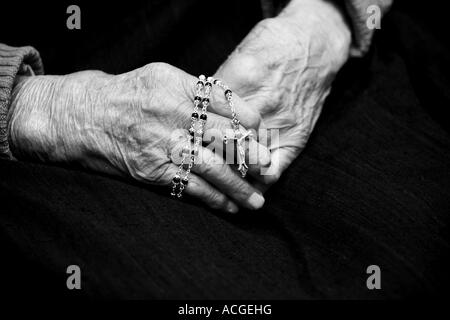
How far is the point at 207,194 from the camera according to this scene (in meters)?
0.82

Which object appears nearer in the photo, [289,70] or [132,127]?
[132,127]

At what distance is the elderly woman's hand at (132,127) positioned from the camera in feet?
2.66

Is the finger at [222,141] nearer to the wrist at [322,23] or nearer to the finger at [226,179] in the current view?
the finger at [226,179]

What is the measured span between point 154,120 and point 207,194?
6.6 inches

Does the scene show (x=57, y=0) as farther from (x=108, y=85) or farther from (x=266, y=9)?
(x=266, y=9)

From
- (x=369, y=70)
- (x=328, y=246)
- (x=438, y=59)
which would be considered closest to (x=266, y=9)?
(x=369, y=70)

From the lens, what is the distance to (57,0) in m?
0.97

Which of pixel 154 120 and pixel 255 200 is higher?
pixel 154 120

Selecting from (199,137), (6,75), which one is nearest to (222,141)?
(199,137)

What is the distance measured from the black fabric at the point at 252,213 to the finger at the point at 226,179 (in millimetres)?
39

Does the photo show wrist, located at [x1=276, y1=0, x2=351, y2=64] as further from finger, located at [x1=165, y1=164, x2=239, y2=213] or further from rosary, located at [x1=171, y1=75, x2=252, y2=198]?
finger, located at [x1=165, y1=164, x2=239, y2=213]

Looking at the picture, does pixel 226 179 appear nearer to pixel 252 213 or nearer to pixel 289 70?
pixel 252 213

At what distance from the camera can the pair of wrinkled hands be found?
0.81 m

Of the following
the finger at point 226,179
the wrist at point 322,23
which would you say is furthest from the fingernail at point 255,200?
the wrist at point 322,23
